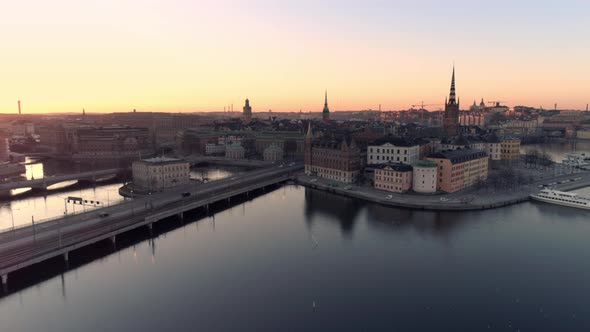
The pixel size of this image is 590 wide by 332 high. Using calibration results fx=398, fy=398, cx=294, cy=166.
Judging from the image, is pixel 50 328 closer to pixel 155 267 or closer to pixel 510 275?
pixel 155 267

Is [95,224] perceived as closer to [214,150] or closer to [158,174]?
[158,174]

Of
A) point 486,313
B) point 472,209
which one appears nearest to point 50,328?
point 486,313

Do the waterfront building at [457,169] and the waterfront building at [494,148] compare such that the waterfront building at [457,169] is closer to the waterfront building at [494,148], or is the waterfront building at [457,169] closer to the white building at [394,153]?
the white building at [394,153]

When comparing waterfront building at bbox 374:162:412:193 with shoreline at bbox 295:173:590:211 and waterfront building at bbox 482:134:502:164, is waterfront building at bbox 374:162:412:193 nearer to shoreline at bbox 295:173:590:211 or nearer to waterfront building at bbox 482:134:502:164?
shoreline at bbox 295:173:590:211

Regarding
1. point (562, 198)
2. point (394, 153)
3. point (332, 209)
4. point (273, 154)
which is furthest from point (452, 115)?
point (332, 209)

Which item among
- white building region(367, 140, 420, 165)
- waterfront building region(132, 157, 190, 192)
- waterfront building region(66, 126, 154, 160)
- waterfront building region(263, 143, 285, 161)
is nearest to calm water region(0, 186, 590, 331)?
waterfront building region(132, 157, 190, 192)

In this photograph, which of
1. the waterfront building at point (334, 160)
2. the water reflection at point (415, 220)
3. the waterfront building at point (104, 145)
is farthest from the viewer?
the waterfront building at point (104, 145)

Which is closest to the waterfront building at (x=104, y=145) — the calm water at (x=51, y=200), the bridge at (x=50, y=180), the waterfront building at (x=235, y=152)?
the waterfront building at (x=235, y=152)
